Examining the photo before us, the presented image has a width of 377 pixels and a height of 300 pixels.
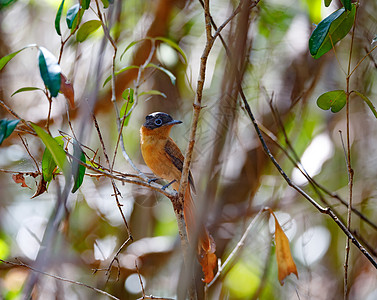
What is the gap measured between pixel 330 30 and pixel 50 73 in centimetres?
108

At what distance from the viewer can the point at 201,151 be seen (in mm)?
3502

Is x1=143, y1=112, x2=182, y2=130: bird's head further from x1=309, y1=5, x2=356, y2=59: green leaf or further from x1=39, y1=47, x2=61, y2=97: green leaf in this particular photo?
x1=39, y1=47, x2=61, y2=97: green leaf

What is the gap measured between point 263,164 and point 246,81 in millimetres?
654

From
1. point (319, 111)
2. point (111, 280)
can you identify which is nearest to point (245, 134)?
point (319, 111)

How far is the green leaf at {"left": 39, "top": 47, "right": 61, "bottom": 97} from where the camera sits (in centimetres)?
150

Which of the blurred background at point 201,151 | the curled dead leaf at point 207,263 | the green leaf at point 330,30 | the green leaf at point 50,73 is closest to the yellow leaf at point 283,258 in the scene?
the curled dead leaf at point 207,263

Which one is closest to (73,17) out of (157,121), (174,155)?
(157,121)

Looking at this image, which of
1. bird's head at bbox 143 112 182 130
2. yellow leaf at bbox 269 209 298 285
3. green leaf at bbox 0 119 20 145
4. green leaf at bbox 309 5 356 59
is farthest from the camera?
bird's head at bbox 143 112 182 130

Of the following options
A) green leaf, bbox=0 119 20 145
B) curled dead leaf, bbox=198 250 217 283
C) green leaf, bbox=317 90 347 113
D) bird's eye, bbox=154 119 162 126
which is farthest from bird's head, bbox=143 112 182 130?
green leaf, bbox=0 119 20 145

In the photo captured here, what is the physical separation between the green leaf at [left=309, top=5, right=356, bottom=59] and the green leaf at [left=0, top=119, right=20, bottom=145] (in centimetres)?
105

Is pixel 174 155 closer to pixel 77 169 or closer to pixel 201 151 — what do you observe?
pixel 201 151

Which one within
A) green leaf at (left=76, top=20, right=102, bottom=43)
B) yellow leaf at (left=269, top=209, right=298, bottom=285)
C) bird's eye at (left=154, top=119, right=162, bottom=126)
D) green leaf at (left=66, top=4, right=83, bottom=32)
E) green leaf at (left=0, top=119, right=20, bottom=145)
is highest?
bird's eye at (left=154, top=119, right=162, bottom=126)

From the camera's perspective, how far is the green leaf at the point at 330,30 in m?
1.80

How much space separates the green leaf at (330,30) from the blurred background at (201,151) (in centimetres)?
164
